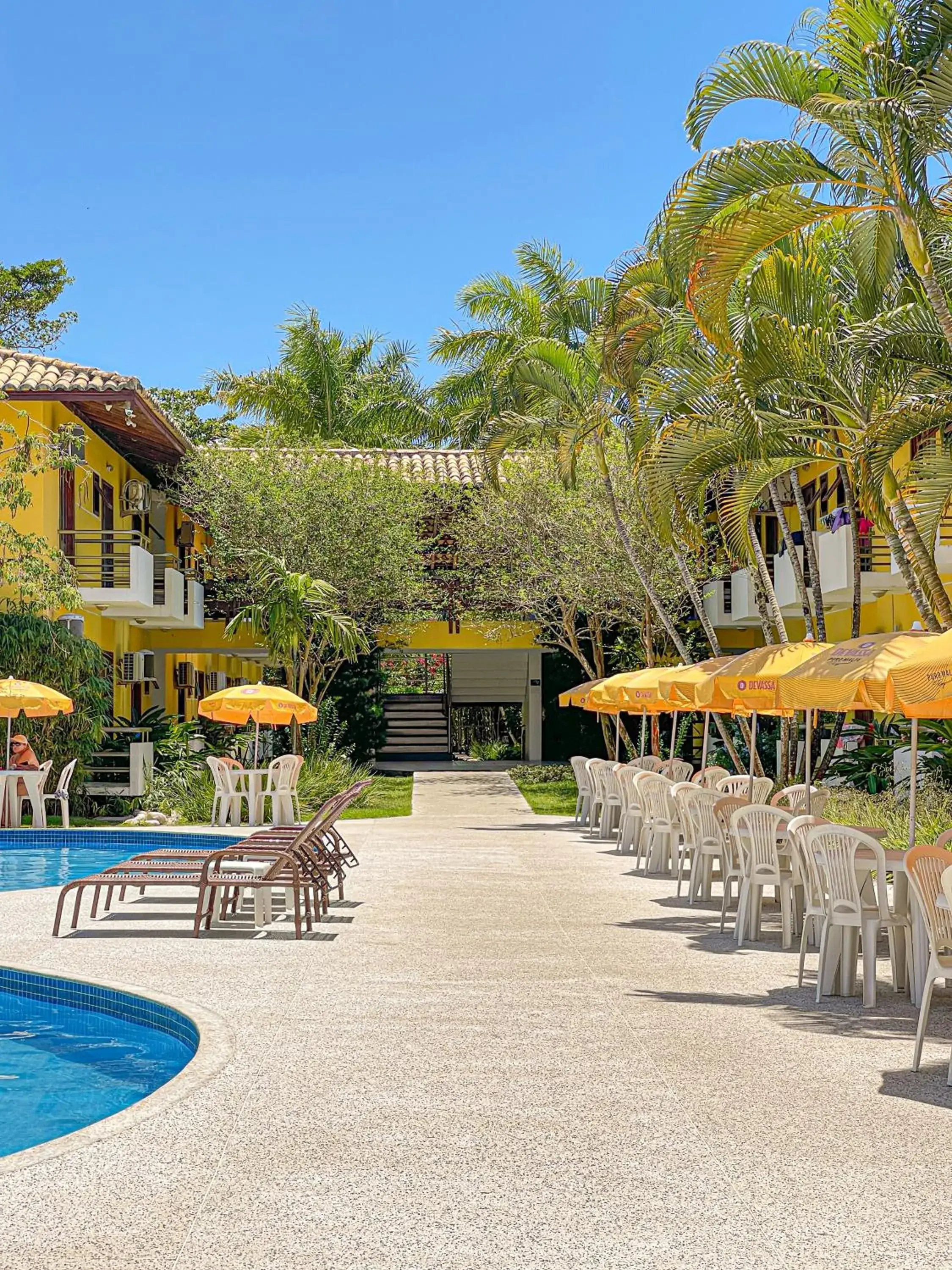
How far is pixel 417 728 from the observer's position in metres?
39.0

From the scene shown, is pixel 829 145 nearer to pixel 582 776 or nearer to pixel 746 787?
pixel 746 787

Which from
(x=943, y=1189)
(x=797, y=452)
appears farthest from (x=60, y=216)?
(x=943, y=1189)

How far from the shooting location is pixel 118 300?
29906mm

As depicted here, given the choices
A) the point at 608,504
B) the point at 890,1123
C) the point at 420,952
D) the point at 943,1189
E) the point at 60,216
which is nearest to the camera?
the point at 943,1189

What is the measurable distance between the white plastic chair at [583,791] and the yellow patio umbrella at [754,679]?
874 cm

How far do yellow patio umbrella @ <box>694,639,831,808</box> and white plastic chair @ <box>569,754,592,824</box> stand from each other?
8.74 meters

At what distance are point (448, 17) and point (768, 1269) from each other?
2119 centimetres

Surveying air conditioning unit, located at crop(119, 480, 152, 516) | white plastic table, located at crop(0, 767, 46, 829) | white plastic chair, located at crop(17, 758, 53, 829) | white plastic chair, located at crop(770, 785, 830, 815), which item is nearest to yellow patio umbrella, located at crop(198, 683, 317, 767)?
white plastic chair, located at crop(17, 758, 53, 829)

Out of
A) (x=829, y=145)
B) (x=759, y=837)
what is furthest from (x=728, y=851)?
(x=829, y=145)

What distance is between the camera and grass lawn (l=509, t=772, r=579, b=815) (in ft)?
79.9

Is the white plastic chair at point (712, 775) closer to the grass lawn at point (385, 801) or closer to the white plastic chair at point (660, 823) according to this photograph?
the white plastic chair at point (660, 823)

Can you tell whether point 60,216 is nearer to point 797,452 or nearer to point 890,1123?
point 797,452

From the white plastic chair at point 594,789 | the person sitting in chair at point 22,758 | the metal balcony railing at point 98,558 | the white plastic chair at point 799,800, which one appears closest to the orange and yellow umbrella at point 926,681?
the white plastic chair at point 799,800

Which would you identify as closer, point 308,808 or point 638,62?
point 638,62
